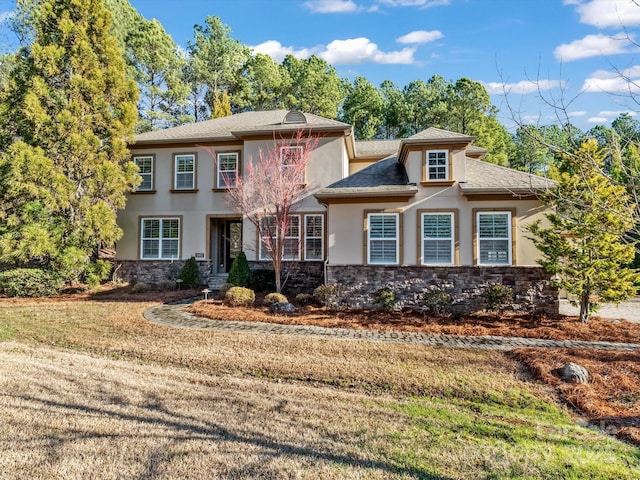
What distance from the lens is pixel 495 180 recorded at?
10.5 m

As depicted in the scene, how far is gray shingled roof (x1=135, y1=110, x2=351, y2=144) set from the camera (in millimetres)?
13914

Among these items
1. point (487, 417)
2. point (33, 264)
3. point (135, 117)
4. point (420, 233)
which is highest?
point (135, 117)

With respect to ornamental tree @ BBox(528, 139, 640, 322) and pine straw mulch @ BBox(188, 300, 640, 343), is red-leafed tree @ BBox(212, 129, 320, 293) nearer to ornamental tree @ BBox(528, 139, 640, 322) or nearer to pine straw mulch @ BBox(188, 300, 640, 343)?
pine straw mulch @ BBox(188, 300, 640, 343)

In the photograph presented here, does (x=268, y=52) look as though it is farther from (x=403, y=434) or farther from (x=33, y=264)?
(x=403, y=434)

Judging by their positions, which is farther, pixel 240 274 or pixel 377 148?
pixel 377 148

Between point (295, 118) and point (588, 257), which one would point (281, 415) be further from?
point (295, 118)

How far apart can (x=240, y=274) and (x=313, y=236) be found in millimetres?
3160

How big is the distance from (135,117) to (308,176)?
754cm

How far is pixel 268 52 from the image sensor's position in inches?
1190

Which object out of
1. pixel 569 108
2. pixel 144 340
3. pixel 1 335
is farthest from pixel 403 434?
pixel 1 335

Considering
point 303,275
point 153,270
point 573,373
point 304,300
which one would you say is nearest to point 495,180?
point 573,373

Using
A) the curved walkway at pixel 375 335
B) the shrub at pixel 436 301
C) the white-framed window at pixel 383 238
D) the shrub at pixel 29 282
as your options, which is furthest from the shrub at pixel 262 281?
the shrub at pixel 29 282

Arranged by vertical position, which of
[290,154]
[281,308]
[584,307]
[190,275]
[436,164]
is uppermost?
[290,154]

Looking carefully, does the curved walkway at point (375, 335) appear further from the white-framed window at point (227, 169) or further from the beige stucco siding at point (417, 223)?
the white-framed window at point (227, 169)
